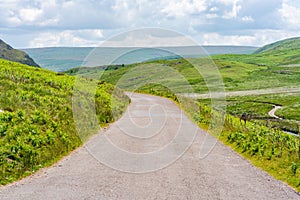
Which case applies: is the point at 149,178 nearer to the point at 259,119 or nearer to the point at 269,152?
the point at 269,152

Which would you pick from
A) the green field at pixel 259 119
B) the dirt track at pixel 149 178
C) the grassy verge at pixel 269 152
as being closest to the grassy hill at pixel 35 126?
the dirt track at pixel 149 178

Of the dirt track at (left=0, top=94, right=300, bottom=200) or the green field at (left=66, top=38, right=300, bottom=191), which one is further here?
the green field at (left=66, top=38, right=300, bottom=191)

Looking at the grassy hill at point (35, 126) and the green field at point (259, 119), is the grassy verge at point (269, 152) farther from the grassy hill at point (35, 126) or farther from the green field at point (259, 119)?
the grassy hill at point (35, 126)

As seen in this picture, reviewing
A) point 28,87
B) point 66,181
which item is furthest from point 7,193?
point 28,87

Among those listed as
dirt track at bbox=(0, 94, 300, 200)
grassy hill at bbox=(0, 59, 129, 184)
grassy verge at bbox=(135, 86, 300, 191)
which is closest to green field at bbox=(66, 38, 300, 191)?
grassy verge at bbox=(135, 86, 300, 191)

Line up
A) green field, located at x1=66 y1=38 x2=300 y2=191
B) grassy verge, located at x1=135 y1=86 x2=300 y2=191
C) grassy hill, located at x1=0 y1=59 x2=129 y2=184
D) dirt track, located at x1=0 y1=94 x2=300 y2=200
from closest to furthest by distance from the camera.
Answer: dirt track, located at x1=0 y1=94 x2=300 y2=200 → grassy verge, located at x1=135 y1=86 x2=300 y2=191 → grassy hill, located at x1=0 y1=59 x2=129 y2=184 → green field, located at x1=66 y1=38 x2=300 y2=191

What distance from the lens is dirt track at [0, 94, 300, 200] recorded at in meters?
10.3

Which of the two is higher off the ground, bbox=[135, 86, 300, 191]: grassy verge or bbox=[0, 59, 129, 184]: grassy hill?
bbox=[0, 59, 129, 184]: grassy hill

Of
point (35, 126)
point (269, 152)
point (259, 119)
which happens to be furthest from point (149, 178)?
point (259, 119)

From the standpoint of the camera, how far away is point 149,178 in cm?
1200

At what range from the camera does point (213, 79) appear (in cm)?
19588

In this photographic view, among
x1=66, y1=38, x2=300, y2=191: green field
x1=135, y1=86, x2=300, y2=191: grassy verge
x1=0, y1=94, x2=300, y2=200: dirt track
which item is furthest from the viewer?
x1=66, y1=38, x2=300, y2=191: green field

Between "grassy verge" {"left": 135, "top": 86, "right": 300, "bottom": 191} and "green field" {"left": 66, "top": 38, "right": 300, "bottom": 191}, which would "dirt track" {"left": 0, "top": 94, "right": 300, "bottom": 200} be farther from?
"green field" {"left": 66, "top": 38, "right": 300, "bottom": 191}

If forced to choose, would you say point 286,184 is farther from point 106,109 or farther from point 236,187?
point 106,109
